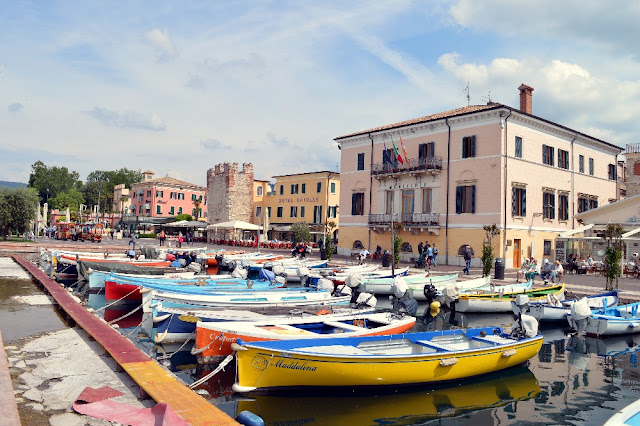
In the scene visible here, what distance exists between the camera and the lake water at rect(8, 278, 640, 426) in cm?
912

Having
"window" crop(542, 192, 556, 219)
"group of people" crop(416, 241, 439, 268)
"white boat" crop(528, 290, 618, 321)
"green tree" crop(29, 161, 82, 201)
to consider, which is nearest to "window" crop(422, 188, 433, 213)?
"group of people" crop(416, 241, 439, 268)

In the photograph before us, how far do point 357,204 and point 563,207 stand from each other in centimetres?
1621

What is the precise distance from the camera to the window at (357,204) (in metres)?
41.8

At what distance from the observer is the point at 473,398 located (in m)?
10.5

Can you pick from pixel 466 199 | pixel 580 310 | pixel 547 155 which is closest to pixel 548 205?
pixel 547 155

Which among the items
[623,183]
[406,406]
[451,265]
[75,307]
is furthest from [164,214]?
[406,406]

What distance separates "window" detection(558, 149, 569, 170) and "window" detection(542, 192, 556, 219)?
9.14 feet

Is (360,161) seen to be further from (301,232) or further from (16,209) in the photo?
(16,209)

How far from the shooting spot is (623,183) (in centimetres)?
→ 4928

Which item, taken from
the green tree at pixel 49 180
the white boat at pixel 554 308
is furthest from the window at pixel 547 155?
the green tree at pixel 49 180

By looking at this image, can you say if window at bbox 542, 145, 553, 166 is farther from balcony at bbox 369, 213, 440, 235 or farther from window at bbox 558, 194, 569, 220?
balcony at bbox 369, 213, 440, 235

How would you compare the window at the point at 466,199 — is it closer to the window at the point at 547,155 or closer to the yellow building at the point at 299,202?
the window at the point at 547,155

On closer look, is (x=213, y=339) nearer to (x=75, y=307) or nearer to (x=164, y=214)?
(x=75, y=307)

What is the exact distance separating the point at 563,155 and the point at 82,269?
34.2 metres
